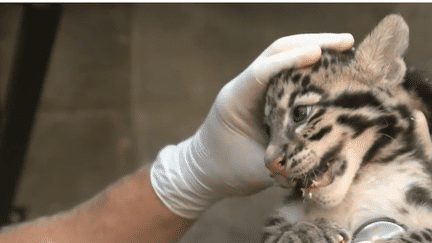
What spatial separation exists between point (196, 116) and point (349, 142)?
824 mm

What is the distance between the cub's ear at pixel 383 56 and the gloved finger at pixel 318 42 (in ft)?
0.11

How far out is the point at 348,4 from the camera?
116 centimetres

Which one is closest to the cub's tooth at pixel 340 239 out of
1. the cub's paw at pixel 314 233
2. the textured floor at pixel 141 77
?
the cub's paw at pixel 314 233

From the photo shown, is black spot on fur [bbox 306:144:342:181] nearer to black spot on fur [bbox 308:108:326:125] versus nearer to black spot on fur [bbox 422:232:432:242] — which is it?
black spot on fur [bbox 308:108:326:125]

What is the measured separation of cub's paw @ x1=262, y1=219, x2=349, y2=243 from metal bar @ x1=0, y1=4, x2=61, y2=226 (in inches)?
29.8

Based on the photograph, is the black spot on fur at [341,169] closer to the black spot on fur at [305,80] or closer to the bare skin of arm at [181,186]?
the black spot on fur at [305,80]

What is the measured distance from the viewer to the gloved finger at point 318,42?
699mm

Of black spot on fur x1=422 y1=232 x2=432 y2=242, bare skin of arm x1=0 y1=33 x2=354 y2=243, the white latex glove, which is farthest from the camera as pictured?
bare skin of arm x1=0 y1=33 x2=354 y2=243

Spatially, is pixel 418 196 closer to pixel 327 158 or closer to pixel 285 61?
pixel 327 158

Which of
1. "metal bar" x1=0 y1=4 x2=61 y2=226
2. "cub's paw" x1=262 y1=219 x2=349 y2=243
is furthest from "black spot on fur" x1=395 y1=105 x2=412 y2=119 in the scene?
"metal bar" x1=0 y1=4 x2=61 y2=226

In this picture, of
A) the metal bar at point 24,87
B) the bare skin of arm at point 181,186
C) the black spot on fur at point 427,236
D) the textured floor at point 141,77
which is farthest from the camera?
the textured floor at point 141,77

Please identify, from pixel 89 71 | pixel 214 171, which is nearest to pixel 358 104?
pixel 214 171

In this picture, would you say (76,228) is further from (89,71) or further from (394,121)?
(394,121)

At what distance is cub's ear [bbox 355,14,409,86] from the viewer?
2.17 ft
